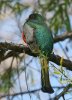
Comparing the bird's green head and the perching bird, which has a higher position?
the bird's green head

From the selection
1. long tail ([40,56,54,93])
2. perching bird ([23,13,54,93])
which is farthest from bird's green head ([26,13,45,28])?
long tail ([40,56,54,93])

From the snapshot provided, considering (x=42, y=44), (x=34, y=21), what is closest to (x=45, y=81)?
(x=42, y=44)

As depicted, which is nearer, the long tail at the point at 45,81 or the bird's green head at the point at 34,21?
the long tail at the point at 45,81

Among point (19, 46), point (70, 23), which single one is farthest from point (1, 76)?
point (19, 46)

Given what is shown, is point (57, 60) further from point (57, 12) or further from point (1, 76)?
point (57, 12)

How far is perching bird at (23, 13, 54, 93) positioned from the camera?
1.96 m

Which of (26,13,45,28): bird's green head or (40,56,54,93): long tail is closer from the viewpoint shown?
(40,56,54,93): long tail

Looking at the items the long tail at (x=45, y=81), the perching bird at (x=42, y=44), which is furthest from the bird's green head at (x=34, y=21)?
the long tail at (x=45, y=81)

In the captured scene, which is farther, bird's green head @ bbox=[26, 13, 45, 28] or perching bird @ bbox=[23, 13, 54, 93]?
bird's green head @ bbox=[26, 13, 45, 28]

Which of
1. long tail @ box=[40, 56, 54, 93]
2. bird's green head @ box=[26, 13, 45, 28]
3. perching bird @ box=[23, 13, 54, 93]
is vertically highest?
bird's green head @ box=[26, 13, 45, 28]

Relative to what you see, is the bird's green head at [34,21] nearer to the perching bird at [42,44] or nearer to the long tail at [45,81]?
the perching bird at [42,44]

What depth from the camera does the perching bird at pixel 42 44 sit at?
1962mm

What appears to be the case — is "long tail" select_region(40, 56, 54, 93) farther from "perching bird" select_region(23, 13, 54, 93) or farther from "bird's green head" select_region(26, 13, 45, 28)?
"bird's green head" select_region(26, 13, 45, 28)

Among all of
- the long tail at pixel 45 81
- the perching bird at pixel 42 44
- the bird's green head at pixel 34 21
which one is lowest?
the long tail at pixel 45 81
